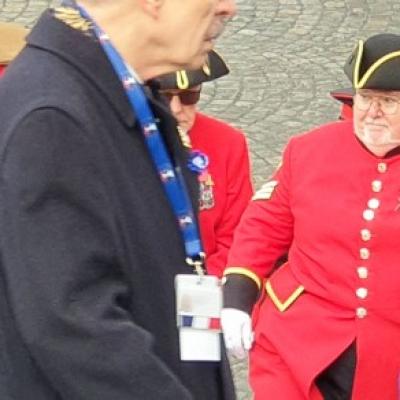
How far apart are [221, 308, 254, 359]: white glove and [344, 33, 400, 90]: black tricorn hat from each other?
2.37 ft

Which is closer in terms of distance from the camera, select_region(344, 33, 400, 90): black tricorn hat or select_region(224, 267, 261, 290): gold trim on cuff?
select_region(344, 33, 400, 90): black tricorn hat

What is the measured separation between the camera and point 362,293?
349cm

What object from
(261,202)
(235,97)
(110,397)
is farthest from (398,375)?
(235,97)

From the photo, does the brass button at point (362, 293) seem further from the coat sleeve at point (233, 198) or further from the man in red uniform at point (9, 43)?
the man in red uniform at point (9, 43)

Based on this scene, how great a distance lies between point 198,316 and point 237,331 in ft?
4.39

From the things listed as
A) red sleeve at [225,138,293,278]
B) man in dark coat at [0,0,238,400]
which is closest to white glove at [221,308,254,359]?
red sleeve at [225,138,293,278]

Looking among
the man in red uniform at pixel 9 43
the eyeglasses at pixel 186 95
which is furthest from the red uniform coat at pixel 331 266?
the man in red uniform at pixel 9 43

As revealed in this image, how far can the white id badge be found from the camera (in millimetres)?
2277

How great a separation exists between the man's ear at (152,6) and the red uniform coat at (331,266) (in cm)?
152

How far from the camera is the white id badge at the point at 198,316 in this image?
7.47 feet

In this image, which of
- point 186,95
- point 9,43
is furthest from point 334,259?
point 9,43

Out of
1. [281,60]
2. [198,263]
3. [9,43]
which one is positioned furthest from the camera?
[281,60]

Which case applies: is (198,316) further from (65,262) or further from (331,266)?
(331,266)

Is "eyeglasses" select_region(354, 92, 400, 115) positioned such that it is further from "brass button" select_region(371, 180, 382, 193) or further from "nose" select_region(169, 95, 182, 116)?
"nose" select_region(169, 95, 182, 116)
